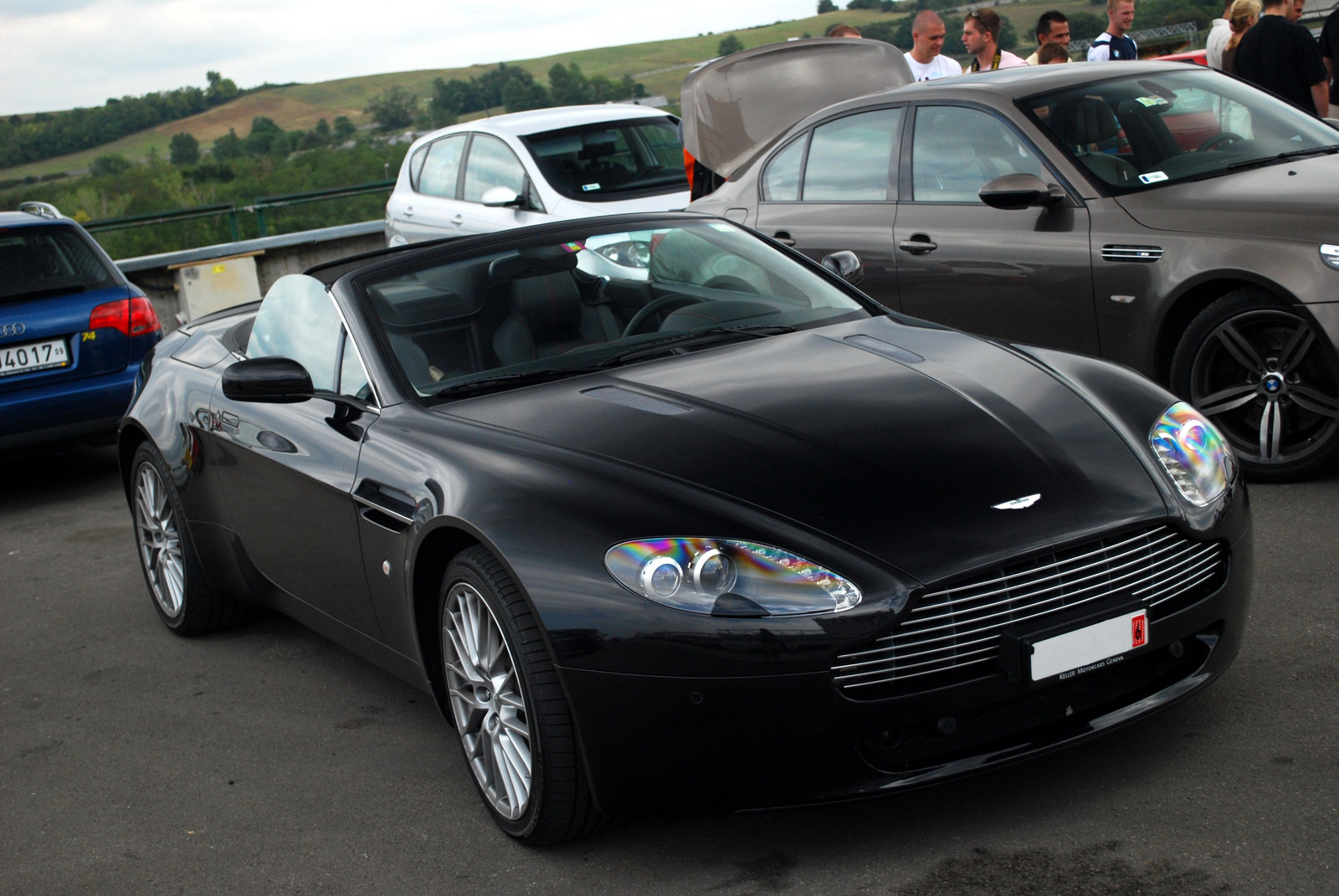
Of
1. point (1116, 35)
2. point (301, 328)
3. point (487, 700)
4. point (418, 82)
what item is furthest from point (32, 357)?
point (418, 82)

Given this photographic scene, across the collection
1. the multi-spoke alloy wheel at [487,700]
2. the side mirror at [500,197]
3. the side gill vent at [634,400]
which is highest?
the side gill vent at [634,400]

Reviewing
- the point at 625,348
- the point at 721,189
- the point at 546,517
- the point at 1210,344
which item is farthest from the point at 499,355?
the point at 721,189

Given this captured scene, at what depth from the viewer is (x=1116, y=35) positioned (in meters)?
10.4

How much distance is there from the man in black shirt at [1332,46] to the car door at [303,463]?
806 cm

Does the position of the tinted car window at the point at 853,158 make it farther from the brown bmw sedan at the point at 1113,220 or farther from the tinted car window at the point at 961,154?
the tinted car window at the point at 961,154

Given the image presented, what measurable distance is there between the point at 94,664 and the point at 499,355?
2119mm

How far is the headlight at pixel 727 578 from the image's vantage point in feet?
9.35

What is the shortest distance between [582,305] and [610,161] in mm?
6959

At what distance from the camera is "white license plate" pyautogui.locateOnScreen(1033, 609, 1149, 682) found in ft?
9.50

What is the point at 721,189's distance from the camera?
25.6 feet

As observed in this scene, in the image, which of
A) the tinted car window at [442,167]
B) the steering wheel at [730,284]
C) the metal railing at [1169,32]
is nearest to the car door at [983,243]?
the steering wheel at [730,284]

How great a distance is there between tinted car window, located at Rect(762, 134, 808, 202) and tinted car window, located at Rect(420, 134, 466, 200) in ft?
14.9

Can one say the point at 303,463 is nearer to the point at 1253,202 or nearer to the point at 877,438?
the point at 877,438

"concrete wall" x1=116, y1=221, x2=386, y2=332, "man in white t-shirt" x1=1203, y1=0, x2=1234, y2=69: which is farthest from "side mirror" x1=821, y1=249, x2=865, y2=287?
"concrete wall" x1=116, y1=221, x2=386, y2=332
